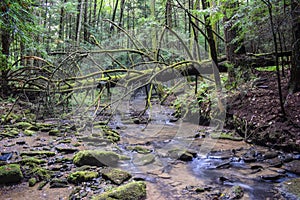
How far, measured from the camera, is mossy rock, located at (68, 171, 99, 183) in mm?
3435

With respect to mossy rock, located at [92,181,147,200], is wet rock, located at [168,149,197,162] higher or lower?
lower

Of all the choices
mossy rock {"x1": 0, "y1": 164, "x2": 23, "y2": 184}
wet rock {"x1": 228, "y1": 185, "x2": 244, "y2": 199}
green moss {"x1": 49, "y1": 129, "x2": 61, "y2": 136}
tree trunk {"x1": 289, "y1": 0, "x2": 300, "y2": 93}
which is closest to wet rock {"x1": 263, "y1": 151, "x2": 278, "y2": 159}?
wet rock {"x1": 228, "y1": 185, "x2": 244, "y2": 199}

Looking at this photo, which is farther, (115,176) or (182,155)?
(182,155)

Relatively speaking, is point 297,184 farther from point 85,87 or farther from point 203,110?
point 85,87

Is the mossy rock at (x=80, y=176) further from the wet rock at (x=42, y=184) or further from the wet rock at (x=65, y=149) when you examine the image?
the wet rock at (x=65, y=149)

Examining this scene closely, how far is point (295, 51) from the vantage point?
5.12 metres

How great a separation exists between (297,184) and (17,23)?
5053 millimetres

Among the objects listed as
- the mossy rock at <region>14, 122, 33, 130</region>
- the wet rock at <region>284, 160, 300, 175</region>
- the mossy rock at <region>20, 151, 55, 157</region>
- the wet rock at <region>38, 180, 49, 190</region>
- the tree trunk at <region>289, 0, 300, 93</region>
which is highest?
the tree trunk at <region>289, 0, 300, 93</region>

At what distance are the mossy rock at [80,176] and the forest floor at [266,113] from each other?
3620 mm

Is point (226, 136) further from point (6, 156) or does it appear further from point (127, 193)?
point (6, 156)

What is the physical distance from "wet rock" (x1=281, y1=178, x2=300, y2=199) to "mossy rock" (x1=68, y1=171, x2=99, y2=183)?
2.66 m

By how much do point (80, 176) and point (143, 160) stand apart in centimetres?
135

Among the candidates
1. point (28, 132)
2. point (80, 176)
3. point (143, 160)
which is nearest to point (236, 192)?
point (143, 160)

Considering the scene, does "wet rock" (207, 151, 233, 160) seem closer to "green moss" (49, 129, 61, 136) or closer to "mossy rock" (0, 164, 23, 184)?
"mossy rock" (0, 164, 23, 184)
